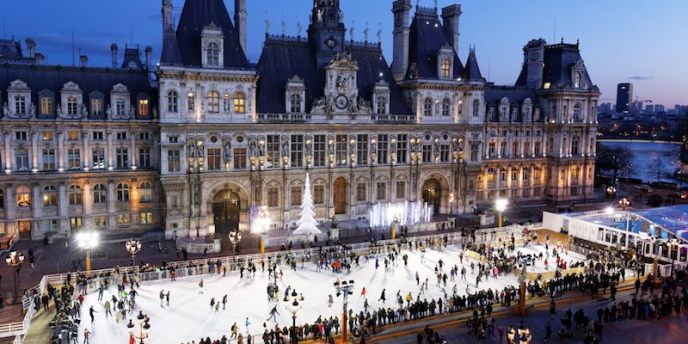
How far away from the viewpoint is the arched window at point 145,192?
176 ft

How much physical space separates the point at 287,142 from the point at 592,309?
105 feet

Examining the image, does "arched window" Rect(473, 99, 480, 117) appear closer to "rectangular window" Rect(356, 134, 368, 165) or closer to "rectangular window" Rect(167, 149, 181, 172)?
"rectangular window" Rect(356, 134, 368, 165)

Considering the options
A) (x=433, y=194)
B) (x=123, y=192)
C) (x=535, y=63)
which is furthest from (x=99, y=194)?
(x=535, y=63)

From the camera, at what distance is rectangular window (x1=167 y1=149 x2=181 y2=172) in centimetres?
5059

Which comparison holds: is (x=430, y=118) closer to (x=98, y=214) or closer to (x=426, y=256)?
(x=426, y=256)

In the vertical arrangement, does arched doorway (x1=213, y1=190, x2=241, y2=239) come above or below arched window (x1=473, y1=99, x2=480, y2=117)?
below

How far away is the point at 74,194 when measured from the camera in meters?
50.9

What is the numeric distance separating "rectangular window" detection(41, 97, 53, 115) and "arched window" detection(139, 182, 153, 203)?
10.5m

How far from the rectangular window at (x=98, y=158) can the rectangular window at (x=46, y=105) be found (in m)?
5.06

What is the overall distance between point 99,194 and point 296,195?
19.1 metres

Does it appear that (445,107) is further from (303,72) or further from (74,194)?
(74,194)

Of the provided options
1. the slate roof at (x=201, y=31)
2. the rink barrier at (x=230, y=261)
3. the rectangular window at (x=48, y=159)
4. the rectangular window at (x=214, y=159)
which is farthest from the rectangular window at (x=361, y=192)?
the rectangular window at (x=48, y=159)

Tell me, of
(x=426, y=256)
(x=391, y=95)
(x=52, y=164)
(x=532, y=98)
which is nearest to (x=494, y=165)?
(x=532, y=98)

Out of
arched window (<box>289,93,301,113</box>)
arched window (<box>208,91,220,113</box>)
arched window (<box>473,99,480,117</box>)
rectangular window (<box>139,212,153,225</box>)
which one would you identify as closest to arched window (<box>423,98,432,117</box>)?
arched window (<box>473,99,480,117</box>)
